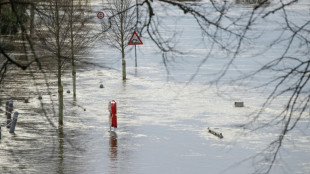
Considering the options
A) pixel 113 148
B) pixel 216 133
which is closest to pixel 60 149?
pixel 113 148

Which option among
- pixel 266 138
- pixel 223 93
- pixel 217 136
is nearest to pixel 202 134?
pixel 217 136

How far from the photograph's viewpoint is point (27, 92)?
2934 centimetres

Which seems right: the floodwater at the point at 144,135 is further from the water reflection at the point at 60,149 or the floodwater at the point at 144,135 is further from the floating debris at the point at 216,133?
the floating debris at the point at 216,133

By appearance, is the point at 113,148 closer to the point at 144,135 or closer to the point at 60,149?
the point at 60,149

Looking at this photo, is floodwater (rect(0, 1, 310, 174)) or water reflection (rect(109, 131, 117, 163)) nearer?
floodwater (rect(0, 1, 310, 174))

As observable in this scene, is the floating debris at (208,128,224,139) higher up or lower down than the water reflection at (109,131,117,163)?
higher up

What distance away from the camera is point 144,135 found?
2134 cm

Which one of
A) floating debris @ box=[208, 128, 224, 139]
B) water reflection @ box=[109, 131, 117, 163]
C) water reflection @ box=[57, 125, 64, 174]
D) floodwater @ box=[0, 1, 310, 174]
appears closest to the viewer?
water reflection @ box=[57, 125, 64, 174]

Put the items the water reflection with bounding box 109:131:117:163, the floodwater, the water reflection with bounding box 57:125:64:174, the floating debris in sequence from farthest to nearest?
the floating debris, the water reflection with bounding box 109:131:117:163, the floodwater, the water reflection with bounding box 57:125:64:174

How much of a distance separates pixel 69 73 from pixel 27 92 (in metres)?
7.68

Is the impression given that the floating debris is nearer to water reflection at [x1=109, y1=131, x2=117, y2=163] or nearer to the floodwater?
the floodwater

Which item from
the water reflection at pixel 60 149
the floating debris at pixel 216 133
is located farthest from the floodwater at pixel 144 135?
the floating debris at pixel 216 133

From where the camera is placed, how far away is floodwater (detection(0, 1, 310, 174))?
682 inches

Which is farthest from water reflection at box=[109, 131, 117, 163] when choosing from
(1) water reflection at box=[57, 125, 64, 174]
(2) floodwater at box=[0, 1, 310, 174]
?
(1) water reflection at box=[57, 125, 64, 174]
